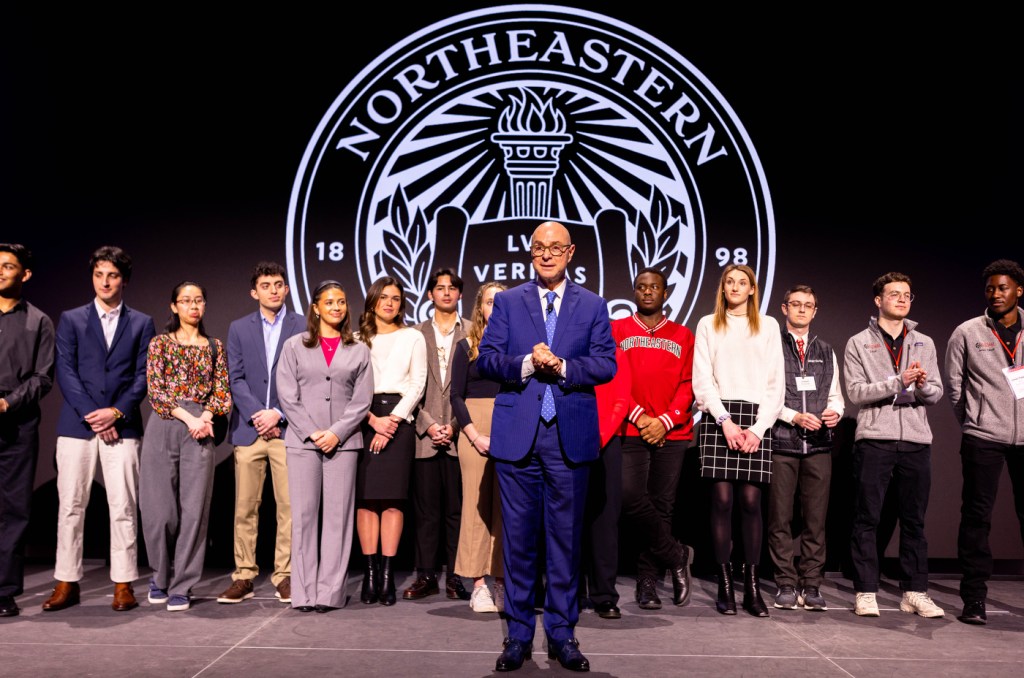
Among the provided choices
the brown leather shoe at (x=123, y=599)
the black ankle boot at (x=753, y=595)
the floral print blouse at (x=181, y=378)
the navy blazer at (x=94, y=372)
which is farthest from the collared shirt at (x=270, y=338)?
the black ankle boot at (x=753, y=595)

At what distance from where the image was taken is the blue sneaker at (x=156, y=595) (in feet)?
13.1

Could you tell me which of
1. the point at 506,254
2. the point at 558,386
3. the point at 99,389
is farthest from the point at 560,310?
the point at 99,389

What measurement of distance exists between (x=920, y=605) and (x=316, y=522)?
2971mm

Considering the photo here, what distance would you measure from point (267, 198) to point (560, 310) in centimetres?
277

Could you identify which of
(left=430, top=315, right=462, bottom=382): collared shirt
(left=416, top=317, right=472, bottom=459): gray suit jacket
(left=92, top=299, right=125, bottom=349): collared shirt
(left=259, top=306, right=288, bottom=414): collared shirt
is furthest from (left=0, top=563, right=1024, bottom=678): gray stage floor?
(left=92, top=299, right=125, bottom=349): collared shirt

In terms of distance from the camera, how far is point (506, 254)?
5.07 m

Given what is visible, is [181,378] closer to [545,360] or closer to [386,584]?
[386,584]

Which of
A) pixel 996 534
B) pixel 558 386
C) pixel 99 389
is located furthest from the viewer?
pixel 996 534

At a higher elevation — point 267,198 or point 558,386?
point 267,198

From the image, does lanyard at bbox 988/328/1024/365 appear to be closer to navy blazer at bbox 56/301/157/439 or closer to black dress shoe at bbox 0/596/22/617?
navy blazer at bbox 56/301/157/439

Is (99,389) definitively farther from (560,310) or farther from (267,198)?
(560,310)

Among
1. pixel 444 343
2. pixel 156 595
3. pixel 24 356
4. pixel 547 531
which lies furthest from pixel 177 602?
pixel 547 531

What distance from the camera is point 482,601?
390cm

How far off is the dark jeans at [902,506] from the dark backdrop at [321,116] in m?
1.11
